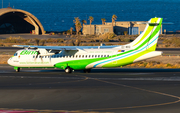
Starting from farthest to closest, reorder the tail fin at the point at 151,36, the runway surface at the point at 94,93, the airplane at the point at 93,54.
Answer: the tail fin at the point at 151,36
the airplane at the point at 93,54
the runway surface at the point at 94,93

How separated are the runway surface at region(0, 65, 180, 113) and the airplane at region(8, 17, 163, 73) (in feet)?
8.63

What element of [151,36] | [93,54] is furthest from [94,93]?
[151,36]

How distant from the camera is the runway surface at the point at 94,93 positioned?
1898 cm

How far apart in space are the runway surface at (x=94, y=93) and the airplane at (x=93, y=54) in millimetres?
2629

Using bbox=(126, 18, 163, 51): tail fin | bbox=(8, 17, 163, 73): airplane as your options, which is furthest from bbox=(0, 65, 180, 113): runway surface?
bbox=(126, 18, 163, 51): tail fin

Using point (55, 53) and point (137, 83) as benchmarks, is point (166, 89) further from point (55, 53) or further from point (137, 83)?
point (55, 53)

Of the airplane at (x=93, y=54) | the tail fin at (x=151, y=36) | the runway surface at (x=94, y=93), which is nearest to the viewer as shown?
the runway surface at (x=94, y=93)

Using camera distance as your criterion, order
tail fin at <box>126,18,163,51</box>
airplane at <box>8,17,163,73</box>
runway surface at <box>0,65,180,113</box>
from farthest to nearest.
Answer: tail fin at <box>126,18,163,51</box>
airplane at <box>8,17,163,73</box>
runway surface at <box>0,65,180,113</box>

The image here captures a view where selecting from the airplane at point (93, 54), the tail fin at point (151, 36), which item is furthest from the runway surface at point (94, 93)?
the tail fin at point (151, 36)

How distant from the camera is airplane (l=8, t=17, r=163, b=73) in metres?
33.8

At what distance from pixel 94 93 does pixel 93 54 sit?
12127 mm

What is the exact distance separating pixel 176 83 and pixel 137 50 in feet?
24.6

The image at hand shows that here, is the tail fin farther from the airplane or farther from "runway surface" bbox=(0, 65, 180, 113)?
"runway surface" bbox=(0, 65, 180, 113)

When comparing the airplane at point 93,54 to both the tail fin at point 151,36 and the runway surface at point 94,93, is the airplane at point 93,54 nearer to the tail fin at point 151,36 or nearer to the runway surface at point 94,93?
the tail fin at point 151,36
